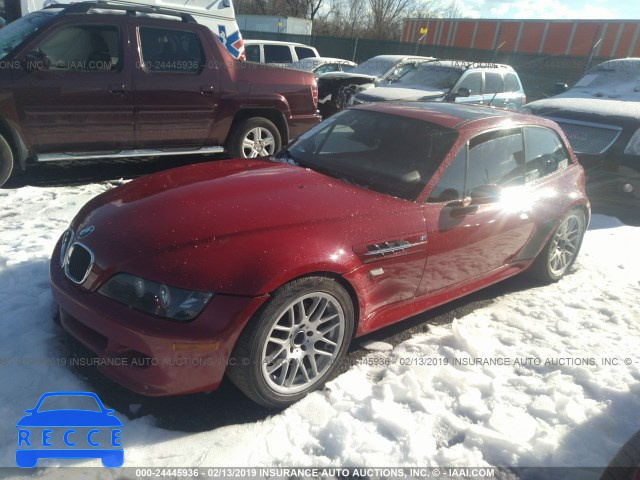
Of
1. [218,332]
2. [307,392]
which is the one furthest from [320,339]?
[218,332]

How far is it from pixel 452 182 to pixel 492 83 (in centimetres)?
837

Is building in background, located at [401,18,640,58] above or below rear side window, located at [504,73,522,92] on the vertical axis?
above

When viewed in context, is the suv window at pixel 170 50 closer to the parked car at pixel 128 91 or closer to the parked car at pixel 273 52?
the parked car at pixel 128 91

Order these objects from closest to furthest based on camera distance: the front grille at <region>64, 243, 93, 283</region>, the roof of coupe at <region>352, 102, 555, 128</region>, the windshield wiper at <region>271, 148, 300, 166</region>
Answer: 1. the front grille at <region>64, 243, 93, 283</region>
2. the roof of coupe at <region>352, 102, 555, 128</region>
3. the windshield wiper at <region>271, 148, 300, 166</region>

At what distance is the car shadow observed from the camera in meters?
5.73

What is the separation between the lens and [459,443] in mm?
2514

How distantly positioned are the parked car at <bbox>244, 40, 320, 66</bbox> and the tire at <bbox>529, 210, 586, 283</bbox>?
1113 centimetres

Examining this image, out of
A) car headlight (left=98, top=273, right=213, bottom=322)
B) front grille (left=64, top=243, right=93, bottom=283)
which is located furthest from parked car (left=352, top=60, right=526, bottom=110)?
car headlight (left=98, top=273, right=213, bottom=322)

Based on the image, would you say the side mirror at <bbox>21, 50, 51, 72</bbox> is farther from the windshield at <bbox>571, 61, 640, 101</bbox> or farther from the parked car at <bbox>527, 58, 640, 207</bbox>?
the windshield at <bbox>571, 61, 640, 101</bbox>

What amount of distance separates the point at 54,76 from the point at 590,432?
570cm

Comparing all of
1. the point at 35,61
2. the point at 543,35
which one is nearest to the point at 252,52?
the point at 35,61

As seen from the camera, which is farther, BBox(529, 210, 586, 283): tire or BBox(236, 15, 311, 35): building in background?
BBox(236, 15, 311, 35): building in background

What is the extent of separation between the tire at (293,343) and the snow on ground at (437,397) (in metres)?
0.13

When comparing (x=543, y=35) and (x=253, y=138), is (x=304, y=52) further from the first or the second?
(x=543, y=35)
